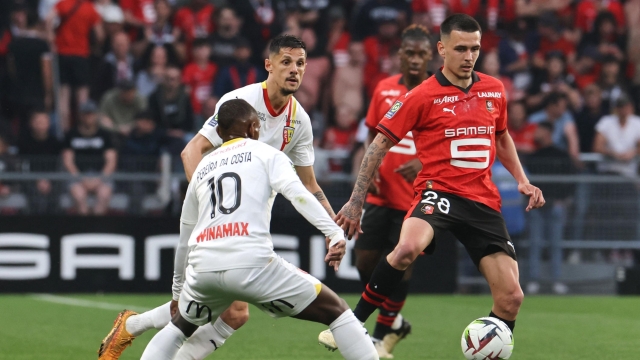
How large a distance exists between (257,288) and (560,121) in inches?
426

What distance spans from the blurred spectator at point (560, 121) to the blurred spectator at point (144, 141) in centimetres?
574

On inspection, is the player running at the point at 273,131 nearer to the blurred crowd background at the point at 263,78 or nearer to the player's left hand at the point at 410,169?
the player's left hand at the point at 410,169

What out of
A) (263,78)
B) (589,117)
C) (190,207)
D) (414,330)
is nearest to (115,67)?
(263,78)

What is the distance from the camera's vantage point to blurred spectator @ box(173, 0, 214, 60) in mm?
16531

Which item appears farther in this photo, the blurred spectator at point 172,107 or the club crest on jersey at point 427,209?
the blurred spectator at point 172,107

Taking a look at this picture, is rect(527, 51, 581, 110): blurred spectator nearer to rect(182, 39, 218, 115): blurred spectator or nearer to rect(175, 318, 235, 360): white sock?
rect(182, 39, 218, 115): blurred spectator

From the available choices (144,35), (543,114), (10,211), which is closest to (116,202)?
(10,211)

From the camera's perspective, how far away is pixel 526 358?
27.6 feet

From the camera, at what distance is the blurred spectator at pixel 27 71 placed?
15.7 m

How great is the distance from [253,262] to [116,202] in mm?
8305

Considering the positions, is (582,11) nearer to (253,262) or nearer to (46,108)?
(46,108)

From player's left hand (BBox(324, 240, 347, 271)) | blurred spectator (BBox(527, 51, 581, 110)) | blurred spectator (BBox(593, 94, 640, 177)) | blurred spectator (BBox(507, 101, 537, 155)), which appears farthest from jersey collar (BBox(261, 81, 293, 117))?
blurred spectator (BBox(527, 51, 581, 110))

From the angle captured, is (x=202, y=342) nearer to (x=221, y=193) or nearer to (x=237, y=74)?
(x=221, y=193)

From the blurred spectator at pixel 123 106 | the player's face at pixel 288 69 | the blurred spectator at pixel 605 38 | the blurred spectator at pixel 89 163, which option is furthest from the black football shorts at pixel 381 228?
the blurred spectator at pixel 605 38
